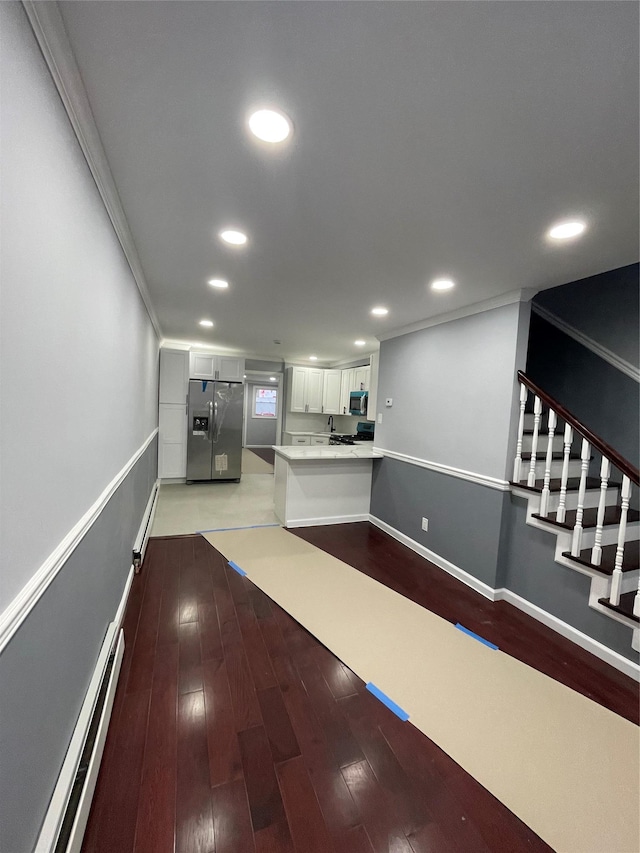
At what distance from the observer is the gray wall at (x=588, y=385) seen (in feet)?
9.43

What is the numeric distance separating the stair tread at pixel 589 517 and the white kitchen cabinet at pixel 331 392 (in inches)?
186

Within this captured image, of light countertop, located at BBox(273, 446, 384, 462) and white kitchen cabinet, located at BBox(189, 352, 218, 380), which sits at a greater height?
white kitchen cabinet, located at BBox(189, 352, 218, 380)

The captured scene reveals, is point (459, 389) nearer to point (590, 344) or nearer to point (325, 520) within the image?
point (590, 344)

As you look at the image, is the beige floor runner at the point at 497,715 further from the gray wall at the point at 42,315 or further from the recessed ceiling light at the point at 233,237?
the recessed ceiling light at the point at 233,237

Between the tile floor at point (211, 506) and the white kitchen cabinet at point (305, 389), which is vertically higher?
the white kitchen cabinet at point (305, 389)

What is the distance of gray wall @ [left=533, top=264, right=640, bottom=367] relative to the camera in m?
2.90

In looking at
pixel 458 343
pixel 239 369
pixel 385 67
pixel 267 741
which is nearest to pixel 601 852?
pixel 267 741

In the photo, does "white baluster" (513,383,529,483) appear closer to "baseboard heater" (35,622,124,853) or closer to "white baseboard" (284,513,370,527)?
"white baseboard" (284,513,370,527)

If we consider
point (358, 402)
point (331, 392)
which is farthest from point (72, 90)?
point (331, 392)

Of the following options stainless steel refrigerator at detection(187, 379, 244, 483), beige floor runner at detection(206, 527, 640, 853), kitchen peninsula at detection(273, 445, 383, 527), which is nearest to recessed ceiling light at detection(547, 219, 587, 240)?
beige floor runner at detection(206, 527, 640, 853)

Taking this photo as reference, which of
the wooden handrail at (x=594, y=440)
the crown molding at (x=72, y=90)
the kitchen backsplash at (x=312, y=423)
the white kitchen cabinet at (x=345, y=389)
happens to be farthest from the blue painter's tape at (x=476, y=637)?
the kitchen backsplash at (x=312, y=423)

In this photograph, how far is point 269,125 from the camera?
3.66 feet

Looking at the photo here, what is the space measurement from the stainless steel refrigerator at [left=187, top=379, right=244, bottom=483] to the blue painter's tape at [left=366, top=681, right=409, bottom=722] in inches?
178

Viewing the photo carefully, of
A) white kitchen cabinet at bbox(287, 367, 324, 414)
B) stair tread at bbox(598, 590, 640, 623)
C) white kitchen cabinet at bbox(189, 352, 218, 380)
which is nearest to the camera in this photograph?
stair tread at bbox(598, 590, 640, 623)
